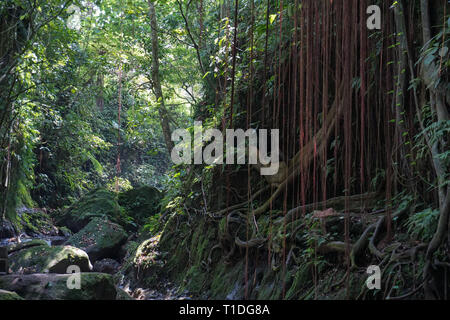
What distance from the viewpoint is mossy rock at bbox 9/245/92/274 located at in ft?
17.6

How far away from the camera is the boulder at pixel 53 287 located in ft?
11.3

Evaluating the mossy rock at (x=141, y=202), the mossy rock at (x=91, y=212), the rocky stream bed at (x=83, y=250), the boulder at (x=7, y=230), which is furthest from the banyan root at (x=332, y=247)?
the mossy rock at (x=141, y=202)

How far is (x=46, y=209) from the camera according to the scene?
10.6 m

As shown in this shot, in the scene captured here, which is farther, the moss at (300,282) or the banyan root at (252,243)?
the banyan root at (252,243)

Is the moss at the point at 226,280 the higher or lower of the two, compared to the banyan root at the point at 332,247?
lower

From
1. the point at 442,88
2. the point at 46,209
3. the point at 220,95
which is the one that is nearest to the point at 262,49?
the point at 220,95

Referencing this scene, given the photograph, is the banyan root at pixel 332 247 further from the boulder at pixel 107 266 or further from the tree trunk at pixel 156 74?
the tree trunk at pixel 156 74

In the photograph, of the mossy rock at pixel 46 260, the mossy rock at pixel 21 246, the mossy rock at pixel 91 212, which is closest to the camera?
the mossy rock at pixel 46 260

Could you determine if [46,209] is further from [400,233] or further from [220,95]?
[400,233]

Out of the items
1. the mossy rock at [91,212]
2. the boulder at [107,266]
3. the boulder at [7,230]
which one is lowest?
the boulder at [107,266]

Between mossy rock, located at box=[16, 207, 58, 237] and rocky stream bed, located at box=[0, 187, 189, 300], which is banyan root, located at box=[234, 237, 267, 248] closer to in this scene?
rocky stream bed, located at box=[0, 187, 189, 300]

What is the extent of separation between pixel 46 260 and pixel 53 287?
214cm

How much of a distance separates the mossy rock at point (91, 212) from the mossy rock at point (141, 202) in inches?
16.1

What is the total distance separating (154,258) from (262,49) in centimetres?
299
